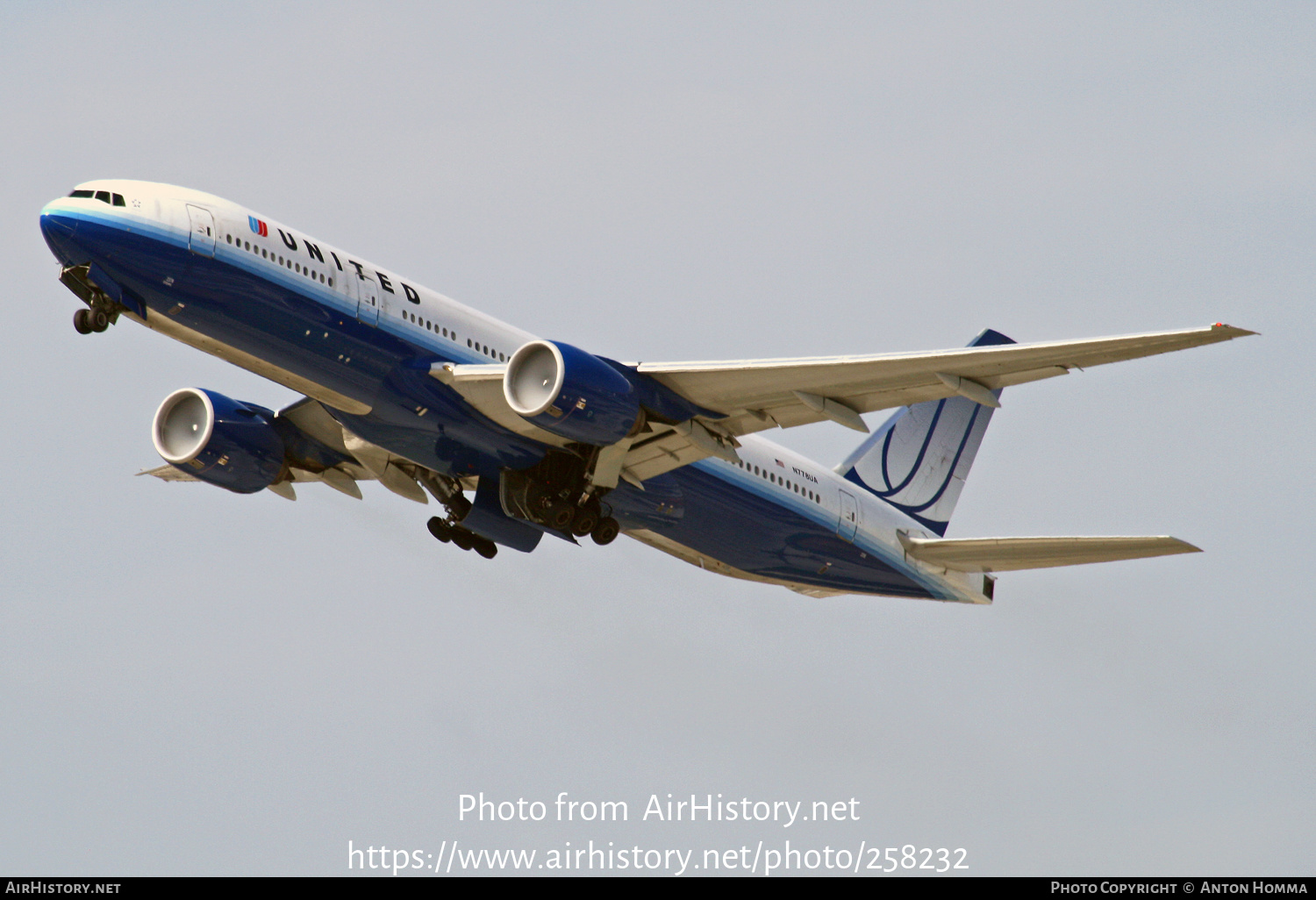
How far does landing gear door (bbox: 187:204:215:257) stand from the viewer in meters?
28.2

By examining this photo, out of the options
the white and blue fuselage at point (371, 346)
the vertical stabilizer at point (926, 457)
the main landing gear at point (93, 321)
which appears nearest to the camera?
the white and blue fuselage at point (371, 346)

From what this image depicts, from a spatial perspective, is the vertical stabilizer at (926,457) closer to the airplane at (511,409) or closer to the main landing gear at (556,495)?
the airplane at (511,409)

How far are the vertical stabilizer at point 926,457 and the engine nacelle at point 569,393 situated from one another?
1157cm

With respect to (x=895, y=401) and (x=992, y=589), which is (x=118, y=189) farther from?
(x=992, y=589)

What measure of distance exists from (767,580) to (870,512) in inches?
111

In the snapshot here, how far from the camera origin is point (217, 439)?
114 ft

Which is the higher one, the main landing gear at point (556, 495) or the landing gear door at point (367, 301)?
the landing gear door at point (367, 301)

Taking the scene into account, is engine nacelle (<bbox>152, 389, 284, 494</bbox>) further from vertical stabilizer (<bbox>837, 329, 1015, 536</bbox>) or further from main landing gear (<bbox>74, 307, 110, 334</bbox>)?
vertical stabilizer (<bbox>837, 329, 1015, 536</bbox>)

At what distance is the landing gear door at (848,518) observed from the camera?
36.8 meters

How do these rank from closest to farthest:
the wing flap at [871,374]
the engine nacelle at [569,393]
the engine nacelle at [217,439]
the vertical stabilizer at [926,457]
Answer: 1. the wing flap at [871,374]
2. the engine nacelle at [569,393]
3. the engine nacelle at [217,439]
4. the vertical stabilizer at [926,457]

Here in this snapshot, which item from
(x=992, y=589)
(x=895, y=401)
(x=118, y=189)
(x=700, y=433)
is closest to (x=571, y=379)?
(x=700, y=433)

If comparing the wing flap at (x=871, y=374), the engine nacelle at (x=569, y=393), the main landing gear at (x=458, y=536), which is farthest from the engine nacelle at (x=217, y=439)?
the wing flap at (x=871, y=374)

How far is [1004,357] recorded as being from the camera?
27750 millimetres

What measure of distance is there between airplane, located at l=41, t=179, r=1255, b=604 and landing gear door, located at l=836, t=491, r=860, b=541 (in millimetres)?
49
